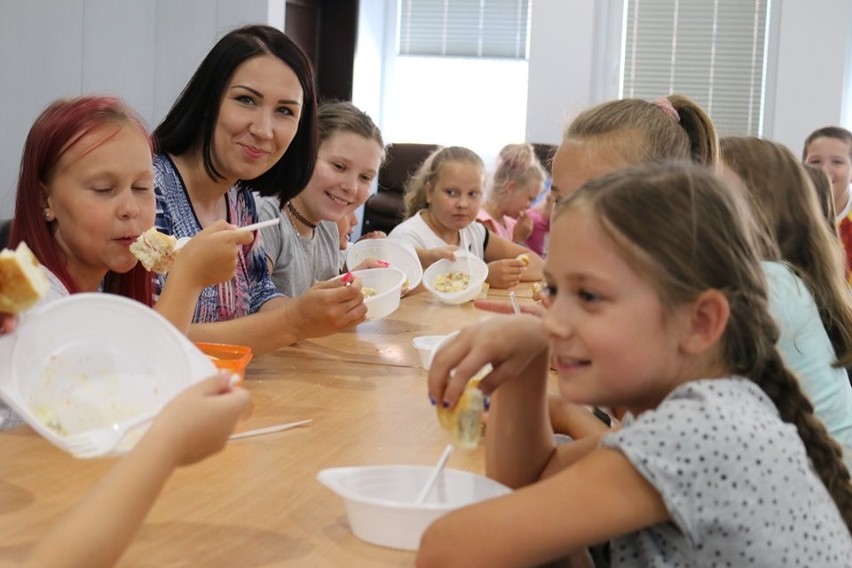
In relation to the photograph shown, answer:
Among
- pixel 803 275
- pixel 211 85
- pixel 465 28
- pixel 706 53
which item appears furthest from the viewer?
pixel 465 28

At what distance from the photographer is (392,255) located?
11.3 feet

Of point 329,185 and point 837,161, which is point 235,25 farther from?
point 837,161

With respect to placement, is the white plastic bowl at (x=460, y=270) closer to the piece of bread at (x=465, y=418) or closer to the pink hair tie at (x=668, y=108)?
the pink hair tie at (x=668, y=108)

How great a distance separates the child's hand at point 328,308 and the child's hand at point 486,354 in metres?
0.92

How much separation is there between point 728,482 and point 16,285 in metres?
0.78

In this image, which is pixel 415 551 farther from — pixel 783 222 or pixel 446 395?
pixel 783 222

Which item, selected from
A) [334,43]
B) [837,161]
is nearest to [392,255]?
[837,161]

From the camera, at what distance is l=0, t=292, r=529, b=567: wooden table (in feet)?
3.74

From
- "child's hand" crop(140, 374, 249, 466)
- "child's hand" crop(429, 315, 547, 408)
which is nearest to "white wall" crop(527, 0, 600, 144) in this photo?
"child's hand" crop(429, 315, 547, 408)

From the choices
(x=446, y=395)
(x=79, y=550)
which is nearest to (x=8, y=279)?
(x=79, y=550)

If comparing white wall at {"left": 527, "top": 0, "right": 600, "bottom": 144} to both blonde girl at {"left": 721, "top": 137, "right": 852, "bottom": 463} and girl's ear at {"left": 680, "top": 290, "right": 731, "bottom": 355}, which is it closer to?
blonde girl at {"left": 721, "top": 137, "right": 852, "bottom": 463}

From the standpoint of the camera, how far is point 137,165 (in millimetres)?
1858

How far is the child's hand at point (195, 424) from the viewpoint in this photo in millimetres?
980

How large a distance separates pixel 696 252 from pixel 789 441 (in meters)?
0.23
